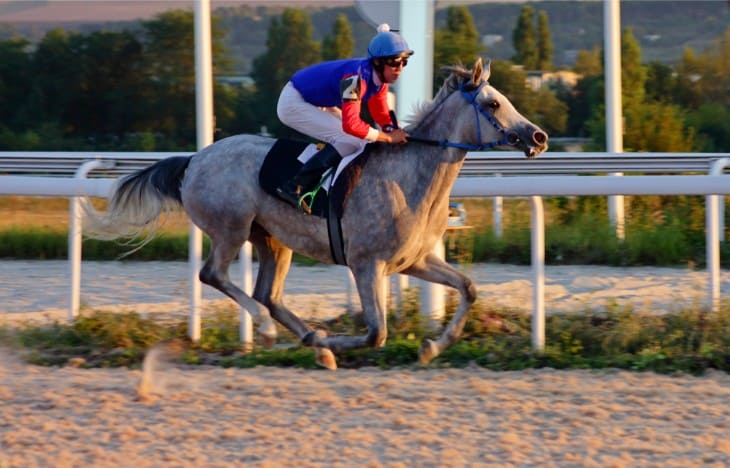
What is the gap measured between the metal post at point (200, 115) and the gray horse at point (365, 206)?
403mm

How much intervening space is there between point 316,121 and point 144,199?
104cm

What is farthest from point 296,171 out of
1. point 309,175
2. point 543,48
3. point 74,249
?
point 543,48

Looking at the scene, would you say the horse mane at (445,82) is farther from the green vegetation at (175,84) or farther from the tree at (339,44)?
the tree at (339,44)

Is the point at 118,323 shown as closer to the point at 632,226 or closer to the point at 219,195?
the point at 219,195

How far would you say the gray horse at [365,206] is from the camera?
5051 millimetres

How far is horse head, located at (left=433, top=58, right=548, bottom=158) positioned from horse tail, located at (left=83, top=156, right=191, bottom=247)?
1.47m

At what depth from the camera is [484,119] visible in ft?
16.4

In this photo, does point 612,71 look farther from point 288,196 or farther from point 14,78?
point 14,78

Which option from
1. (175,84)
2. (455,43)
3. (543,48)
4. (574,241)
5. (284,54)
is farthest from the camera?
(543,48)

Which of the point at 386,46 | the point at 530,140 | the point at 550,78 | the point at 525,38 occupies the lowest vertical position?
the point at 530,140

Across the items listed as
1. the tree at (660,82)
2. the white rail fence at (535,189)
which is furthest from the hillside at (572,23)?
the white rail fence at (535,189)

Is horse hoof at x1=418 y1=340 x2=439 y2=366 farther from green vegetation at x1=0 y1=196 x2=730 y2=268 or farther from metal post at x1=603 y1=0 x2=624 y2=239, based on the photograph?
metal post at x1=603 y1=0 x2=624 y2=239

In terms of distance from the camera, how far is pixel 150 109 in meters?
22.9

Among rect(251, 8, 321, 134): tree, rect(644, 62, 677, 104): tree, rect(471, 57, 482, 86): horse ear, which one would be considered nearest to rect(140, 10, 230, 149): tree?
rect(251, 8, 321, 134): tree
